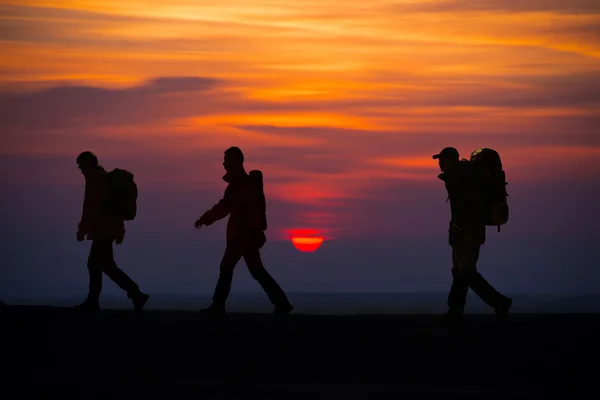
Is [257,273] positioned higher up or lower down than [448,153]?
lower down

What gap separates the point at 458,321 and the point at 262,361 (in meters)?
5.25

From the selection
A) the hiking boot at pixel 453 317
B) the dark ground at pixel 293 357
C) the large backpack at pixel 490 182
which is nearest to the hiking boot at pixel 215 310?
the dark ground at pixel 293 357

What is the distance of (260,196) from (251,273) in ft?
3.50

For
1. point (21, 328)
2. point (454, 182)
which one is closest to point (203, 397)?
point (21, 328)

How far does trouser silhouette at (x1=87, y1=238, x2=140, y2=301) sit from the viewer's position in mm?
18906

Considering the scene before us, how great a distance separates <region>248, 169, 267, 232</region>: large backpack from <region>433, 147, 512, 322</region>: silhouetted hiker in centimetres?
291

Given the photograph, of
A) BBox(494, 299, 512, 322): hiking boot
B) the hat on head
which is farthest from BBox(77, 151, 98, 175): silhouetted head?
BBox(494, 299, 512, 322): hiking boot

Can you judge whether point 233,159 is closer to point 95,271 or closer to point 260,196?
point 260,196

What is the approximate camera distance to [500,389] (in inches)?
411

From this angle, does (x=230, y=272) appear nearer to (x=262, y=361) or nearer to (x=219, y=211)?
(x=219, y=211)

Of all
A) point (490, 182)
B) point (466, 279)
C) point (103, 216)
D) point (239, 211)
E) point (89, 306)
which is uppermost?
point (490, 182)

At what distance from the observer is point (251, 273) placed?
18.6 metres

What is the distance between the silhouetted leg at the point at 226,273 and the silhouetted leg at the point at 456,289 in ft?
10.4

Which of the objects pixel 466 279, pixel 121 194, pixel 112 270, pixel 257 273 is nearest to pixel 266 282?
pixel 257 273
